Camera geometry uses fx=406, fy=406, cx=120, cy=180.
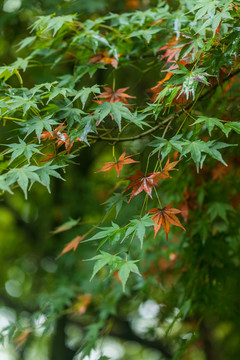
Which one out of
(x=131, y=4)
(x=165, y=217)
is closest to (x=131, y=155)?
(x=165, y=217)

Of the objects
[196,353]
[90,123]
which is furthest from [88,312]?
[196,353]

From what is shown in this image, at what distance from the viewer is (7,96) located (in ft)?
5.82

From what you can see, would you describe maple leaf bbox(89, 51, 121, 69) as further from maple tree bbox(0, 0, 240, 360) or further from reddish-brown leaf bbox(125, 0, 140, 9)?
reddish-brown leaf bbox(125, 0, 140, 9)

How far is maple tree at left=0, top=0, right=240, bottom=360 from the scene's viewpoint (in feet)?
5.04

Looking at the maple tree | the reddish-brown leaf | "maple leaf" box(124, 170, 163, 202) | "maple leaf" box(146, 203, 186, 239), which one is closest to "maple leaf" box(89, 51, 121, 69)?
the maple tree

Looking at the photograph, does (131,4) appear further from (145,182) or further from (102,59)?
(145,182)

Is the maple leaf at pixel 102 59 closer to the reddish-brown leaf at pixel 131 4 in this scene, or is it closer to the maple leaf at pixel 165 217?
the maple leaf at pixel 165 217

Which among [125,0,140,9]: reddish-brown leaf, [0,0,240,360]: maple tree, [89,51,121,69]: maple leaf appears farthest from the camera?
[125,0,140,9]: reddish-brown leaf

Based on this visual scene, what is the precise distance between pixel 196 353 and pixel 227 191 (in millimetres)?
5017

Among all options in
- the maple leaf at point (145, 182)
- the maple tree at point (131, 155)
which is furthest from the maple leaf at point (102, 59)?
the maple leaf at point (145, 182)

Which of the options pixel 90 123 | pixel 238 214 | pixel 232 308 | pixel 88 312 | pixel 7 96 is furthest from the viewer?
pixel 88 312

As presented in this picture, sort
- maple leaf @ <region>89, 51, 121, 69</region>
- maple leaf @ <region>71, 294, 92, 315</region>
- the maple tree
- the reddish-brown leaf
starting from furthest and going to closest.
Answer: the reddish-brown leaf, maple leaf @ <region>71, 294, 92, 315</region>, maple leaf @ <region>89, 51, 121, 69</region>, the maple tree

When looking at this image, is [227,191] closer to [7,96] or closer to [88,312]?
[7,96]

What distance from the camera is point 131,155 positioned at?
162cm
